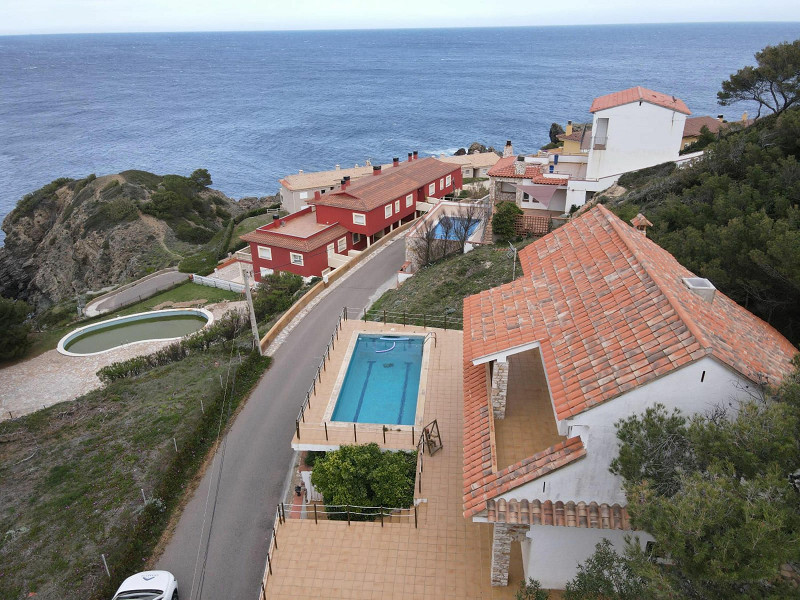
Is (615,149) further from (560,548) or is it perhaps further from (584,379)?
(560,548)

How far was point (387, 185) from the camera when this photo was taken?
4753cm

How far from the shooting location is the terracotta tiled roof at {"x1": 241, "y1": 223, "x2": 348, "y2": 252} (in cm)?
4056

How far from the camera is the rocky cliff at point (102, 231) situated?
5888 centimetres

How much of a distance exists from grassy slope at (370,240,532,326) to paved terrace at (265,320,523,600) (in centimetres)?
1155

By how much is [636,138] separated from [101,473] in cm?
3539

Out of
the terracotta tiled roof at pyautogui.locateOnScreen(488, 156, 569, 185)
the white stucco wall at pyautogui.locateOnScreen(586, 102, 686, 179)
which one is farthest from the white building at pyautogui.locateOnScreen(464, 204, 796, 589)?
the white stucco wall at pyautogui.locateOnScreen(586, 102, 686, 179)

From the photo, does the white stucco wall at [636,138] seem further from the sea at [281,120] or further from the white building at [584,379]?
the sea at [281,120]

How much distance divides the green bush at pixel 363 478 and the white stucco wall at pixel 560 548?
4290 millimetres

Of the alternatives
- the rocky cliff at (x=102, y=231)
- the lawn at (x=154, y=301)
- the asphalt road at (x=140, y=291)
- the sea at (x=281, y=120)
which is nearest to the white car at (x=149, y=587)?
the lawn at (x=154, y=301)

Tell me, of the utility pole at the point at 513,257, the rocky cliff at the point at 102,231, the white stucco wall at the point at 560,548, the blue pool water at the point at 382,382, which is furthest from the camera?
the rocky cliff at the point at 102,231

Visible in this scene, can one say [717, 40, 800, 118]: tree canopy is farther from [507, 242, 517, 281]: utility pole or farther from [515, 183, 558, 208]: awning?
[507, 242, 517, 281]: utility pole

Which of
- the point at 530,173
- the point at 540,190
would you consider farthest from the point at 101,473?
the point at 530,173

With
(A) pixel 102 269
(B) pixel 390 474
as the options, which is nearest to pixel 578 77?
(A) pixel 102 269

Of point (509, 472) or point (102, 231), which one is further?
point (102, 231)
